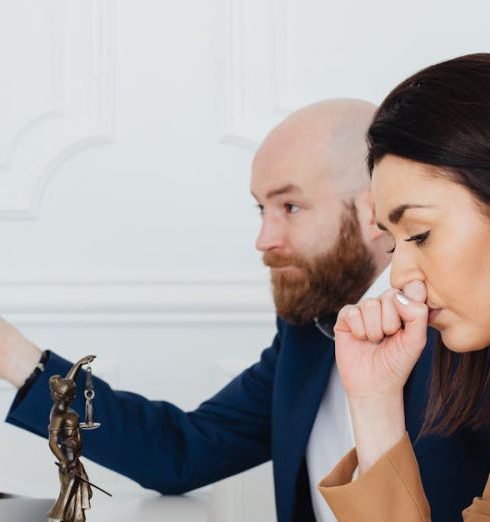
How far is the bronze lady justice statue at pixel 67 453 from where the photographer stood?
131 centimetres

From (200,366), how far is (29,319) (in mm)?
404

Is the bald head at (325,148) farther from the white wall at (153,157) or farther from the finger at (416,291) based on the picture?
the finger at (416,291)

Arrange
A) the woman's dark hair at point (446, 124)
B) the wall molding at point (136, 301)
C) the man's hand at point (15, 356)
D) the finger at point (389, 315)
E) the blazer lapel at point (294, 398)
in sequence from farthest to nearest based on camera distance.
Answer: the wall molding at point (136, 301) → the blazer lapel at point (294, 398) → the man's hand at point (15, 356) → the finger at point (389, 315) → the woman's dark hair at point (446, 124)

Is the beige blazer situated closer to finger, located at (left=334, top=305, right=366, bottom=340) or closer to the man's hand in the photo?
finger, located at (left=334, top=305, right=366, bottom=340)

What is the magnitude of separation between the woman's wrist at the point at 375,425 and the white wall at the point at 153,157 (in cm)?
108

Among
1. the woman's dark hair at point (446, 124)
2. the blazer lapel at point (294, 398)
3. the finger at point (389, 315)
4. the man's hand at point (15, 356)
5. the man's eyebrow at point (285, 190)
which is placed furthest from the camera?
the man's eyebrow at point (285, 190)

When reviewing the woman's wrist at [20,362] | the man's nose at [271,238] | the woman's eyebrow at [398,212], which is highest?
the man's nose at [271,238]

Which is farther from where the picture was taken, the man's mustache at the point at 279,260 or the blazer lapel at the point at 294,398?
the man's mustache at the point at 279,260

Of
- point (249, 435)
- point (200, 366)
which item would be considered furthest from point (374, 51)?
point (249, 435)

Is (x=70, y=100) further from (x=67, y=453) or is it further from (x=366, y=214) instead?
(x=67, y=453)

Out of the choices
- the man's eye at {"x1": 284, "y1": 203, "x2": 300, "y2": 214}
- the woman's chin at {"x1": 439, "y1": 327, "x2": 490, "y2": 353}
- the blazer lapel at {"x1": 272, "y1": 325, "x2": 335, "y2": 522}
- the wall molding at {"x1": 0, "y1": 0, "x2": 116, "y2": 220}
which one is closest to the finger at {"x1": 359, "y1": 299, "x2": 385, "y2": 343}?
the woman's chin at {"x1": 439, "y1": 327, "x2": 490, "y2": 353}

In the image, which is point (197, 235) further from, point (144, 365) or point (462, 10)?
point (462, 10)

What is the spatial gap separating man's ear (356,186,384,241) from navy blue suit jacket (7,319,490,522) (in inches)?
7.9

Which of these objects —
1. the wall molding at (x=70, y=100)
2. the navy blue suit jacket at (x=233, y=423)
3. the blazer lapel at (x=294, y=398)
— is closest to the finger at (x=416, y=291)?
the navy blue suit jacket at (x=233, y=423)
